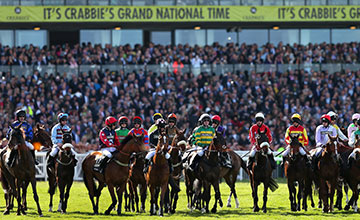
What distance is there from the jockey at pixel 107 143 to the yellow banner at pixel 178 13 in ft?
66.3

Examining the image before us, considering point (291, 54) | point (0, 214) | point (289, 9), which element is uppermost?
point (289, 9)

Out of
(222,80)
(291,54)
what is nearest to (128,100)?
(222,80)

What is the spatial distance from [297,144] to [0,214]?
264 inches

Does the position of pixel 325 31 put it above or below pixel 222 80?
above

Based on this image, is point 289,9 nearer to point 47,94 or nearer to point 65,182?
point 47,94

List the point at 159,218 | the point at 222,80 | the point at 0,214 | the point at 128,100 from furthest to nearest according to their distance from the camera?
1. the point at 222,80
2. the point at 128,100
3. the point at 0,214
4. the point at 159,218

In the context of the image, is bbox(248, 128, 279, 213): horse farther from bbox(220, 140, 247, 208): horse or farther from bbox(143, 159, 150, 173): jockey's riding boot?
bbox(143, 159, 150, 173): jockey's riding boot

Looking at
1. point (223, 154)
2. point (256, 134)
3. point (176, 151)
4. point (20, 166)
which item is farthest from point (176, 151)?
point (20, 166)

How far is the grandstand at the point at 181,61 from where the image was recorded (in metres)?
31.3

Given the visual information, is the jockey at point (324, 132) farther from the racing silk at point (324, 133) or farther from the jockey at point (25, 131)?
the jockey at point (25, 131)

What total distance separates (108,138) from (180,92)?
15.7m

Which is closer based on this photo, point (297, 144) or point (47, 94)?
point (297, 144)

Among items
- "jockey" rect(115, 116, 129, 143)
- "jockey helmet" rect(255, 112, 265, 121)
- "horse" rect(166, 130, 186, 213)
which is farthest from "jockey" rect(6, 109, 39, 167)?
"jockey helmet" rect(255, 112, 265, 121)

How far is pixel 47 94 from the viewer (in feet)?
105
